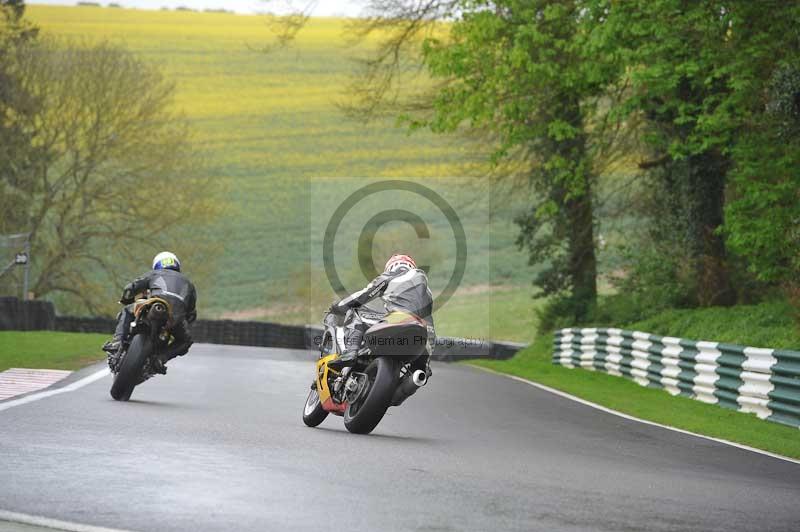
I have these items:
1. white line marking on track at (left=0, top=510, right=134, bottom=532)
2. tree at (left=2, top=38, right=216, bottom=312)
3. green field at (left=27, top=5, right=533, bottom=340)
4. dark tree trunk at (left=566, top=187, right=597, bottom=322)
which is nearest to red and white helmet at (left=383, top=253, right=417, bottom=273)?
white line marking on track at (left=0, top=510, right=134, bottom=532)

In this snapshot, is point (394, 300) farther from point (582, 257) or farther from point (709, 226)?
point (582, 257)

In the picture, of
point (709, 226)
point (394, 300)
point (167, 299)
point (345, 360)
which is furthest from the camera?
point (709, 226)

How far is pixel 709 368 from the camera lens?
742 inches

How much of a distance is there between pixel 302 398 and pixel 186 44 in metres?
80.8

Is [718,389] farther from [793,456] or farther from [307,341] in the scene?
[307,341]

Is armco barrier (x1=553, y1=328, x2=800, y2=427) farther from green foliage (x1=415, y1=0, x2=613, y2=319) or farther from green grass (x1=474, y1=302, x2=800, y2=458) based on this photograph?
green foliage (x1=415, y1=0, x2=613, y2=319)

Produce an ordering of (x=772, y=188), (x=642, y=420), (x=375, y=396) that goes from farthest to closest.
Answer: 1. (x=772, y=188)
2. (x=642, y=420)
3. (x=375, y=396)

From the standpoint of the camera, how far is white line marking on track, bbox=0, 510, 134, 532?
21.9 ft

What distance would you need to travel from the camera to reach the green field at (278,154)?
220ft

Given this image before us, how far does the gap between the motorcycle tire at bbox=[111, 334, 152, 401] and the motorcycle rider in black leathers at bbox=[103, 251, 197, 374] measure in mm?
392

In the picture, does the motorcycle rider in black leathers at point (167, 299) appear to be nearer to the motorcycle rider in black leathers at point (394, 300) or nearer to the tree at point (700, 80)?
the motorcycle rider in black leathers at point (394, 300)

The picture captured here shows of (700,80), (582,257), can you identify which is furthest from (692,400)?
(582,257)

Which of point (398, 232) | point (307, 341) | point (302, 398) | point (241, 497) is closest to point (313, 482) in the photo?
point (241, 497)

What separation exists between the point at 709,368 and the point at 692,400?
27.6 inches
